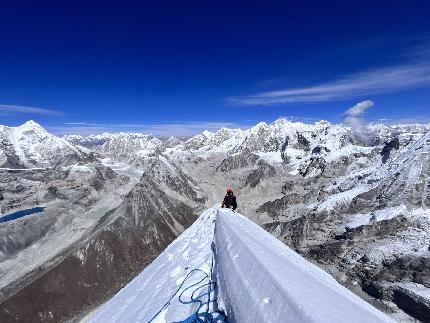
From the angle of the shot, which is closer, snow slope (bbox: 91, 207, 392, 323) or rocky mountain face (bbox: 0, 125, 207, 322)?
snow slope (bbox: 91, 207, 392, 323)

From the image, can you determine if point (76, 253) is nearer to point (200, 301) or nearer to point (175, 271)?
point (175, 271)

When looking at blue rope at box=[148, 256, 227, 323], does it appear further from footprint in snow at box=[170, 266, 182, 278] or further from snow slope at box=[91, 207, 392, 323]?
footprint in snow at box=[170, 266, 182, 278]

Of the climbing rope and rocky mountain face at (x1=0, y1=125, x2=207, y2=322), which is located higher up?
the climbing rope

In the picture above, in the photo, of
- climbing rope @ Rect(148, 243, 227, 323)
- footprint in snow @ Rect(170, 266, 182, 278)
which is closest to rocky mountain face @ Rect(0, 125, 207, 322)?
footprint in snow @ Rect(170, 266, 182, 278)

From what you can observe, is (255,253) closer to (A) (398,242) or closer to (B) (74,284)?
(A) (398,242)

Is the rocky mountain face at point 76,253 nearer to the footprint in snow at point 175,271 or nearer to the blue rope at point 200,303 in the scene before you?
the footprint in snow at point 175,271

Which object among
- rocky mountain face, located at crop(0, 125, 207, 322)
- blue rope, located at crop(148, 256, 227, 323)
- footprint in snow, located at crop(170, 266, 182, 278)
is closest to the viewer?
blue rope, located at crop(148, 256, 227, 323)

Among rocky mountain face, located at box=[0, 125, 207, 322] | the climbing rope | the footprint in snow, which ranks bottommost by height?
rocky mountain face, located at box=[0, 125, 207, 322]

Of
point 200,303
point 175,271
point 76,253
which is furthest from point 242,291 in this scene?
point 76,253
